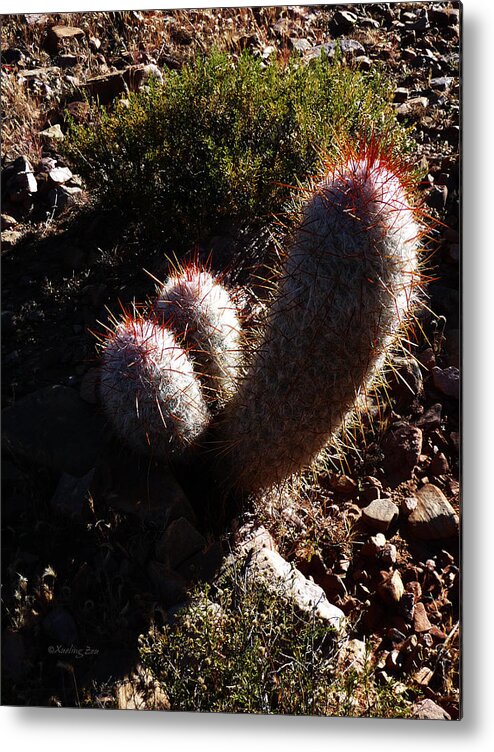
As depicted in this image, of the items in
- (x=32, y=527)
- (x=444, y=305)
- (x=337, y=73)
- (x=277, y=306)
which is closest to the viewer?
(x=277, y=306)

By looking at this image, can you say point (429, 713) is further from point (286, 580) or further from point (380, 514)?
point (380, 514)

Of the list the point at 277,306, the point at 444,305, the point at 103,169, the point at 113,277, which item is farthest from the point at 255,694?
the point at 103,169

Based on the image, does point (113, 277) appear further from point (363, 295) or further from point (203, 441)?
point (363, 295)

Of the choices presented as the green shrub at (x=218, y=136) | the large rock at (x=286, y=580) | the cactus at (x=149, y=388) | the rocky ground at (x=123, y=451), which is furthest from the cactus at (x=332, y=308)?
the green shrub at (x=218, y=136)

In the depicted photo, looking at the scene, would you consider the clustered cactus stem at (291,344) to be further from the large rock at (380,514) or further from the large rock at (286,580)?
the large rock at (380,514)

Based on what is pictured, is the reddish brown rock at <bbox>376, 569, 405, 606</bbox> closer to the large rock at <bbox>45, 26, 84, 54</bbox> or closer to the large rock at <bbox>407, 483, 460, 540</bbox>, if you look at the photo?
the large rock at <bbox>407, 483, 460, 540</bbox>

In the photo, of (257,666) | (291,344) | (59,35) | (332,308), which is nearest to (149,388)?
(291,344)

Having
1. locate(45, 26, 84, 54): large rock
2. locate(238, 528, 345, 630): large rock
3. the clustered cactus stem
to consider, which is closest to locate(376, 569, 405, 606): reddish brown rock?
locate(238, 528, 345, 630): large rock
